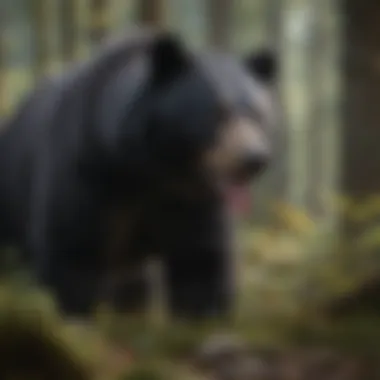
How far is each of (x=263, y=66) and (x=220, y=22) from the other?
0.07 m

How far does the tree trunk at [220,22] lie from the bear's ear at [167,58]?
0.14 feet

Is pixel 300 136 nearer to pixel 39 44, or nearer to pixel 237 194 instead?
pixel 237 194

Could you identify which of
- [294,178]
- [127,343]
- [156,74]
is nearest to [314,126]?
[294,178]

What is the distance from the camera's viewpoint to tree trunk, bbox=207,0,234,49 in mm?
1059

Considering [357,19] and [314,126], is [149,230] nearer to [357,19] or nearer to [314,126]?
[314,126]

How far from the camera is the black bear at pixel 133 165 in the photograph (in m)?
1.03

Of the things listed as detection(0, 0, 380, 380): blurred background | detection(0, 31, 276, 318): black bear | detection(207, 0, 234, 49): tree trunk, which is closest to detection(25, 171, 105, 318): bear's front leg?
detection(0, 31, 276, 318): black bear

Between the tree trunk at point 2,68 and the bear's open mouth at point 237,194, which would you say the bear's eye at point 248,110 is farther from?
the tree trunk at point 2,68

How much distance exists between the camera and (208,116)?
103 centimetres

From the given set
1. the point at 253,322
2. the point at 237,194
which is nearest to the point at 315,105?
the point at 237,194

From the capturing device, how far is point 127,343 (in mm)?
1025

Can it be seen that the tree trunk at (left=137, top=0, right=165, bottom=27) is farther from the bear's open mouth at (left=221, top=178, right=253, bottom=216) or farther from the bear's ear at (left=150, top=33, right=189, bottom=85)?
the bear's open mouth at (left=221, top=178, right=253, bottom=216)

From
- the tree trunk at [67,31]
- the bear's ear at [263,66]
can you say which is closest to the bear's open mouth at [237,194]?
the bear's ear at [263,66]

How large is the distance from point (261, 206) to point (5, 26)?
0.34 m
